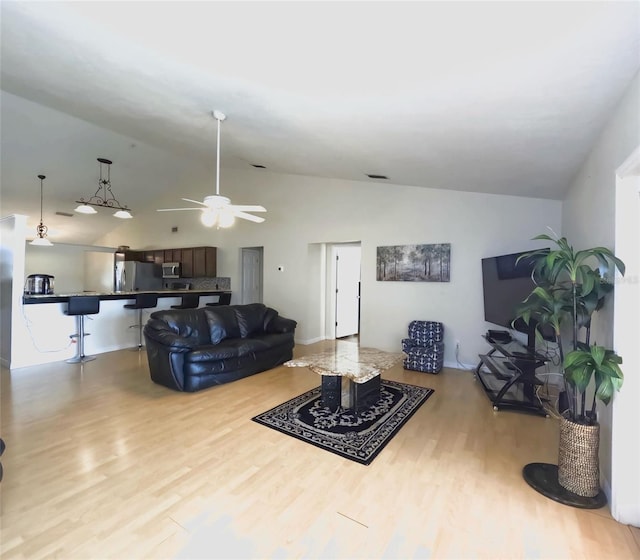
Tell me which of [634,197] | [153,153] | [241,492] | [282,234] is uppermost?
[153,153]

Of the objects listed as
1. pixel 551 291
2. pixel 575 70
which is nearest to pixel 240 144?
pixel 575 70

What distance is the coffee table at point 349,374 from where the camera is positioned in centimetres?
291

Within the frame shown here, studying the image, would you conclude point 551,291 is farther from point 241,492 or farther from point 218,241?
point 218,241

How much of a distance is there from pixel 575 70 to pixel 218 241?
704 centimetres

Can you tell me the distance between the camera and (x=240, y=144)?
3939mm

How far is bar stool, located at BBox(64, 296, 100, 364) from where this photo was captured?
4535 millimetres

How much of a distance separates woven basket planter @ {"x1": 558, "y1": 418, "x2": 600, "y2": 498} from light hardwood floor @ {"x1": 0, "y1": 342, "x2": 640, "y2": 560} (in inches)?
5.2

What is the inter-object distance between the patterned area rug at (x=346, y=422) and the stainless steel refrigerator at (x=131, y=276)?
6.04 metres

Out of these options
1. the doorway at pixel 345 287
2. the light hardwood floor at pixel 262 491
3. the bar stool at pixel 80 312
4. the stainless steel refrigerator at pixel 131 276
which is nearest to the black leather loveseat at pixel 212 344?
the light hardwood floor at pixel 262 491

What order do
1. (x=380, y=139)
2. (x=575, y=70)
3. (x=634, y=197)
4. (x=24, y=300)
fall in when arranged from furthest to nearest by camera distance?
(x=24, y=300) → (x=380, y=139) → (x=634, y=197) → (x=575, y=70)

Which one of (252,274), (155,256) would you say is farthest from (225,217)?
(155,256)

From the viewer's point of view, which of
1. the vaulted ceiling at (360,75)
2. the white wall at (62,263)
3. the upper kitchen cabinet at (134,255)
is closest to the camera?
the vaulted ceiling at (360,75)

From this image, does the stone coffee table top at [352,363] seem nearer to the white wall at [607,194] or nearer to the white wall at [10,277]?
the white wall at [607,194]

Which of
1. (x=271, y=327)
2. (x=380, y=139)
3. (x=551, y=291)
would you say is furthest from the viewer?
(x=271, y=327)
